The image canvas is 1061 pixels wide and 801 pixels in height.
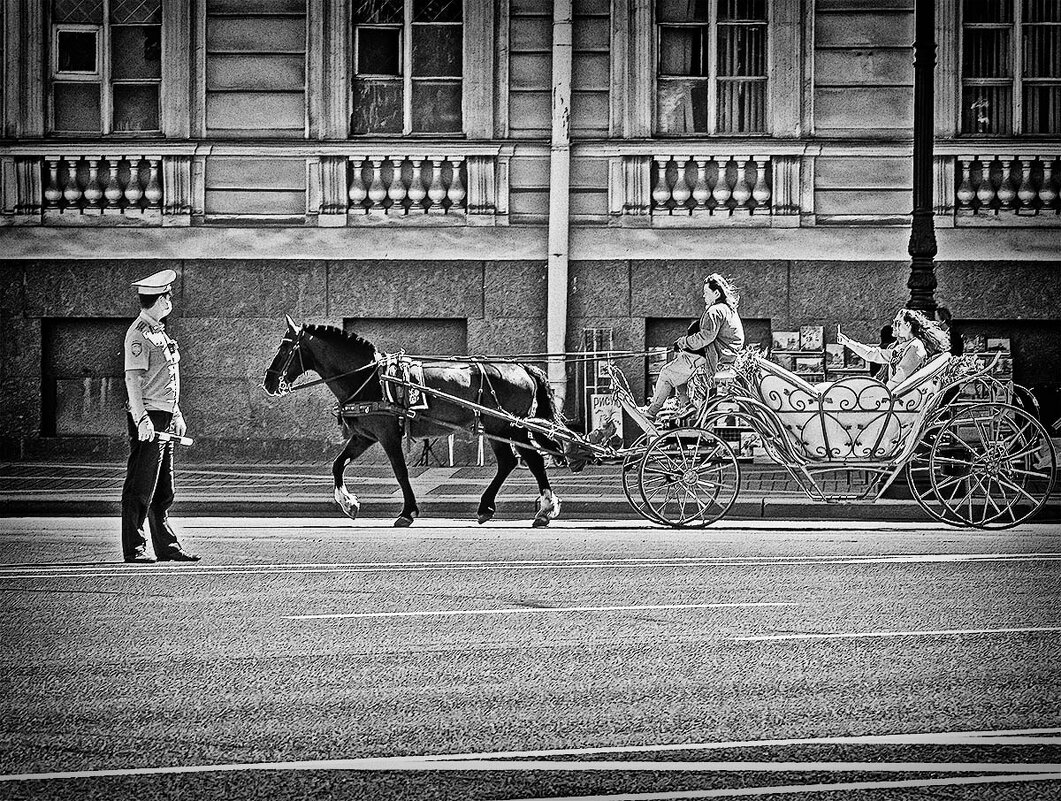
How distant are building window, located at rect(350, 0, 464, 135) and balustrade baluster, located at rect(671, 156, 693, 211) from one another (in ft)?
8.98

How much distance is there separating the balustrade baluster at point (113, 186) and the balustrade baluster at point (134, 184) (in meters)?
0.11

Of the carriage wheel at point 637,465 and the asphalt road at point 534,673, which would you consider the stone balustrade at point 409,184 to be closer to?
the carriage wheel at point 637,465

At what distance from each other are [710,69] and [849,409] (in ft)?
24.9

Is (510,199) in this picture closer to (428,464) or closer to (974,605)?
(428,464)

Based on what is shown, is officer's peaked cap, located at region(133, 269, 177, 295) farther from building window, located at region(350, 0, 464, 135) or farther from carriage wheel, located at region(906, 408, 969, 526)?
building window, located at region(350, 0, 464, 135)

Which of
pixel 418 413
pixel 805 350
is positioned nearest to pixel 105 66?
pixel 418 413

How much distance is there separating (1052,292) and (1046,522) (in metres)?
6.26

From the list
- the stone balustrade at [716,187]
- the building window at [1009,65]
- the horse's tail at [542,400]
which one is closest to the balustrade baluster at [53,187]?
the stone balustrade at [716,187]

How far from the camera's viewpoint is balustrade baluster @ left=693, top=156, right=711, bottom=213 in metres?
18.5

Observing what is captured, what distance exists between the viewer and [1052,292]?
18594mm

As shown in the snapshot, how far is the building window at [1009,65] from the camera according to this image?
61.4 feet

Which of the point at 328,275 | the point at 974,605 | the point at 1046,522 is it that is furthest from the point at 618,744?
the point at 328,275

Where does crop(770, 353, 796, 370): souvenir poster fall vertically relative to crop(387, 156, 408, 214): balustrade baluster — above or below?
below

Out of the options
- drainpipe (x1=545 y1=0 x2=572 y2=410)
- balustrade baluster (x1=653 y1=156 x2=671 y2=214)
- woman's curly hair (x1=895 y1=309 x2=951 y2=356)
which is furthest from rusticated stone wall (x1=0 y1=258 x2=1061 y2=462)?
woman's curly hair (x1=895 y1=309 x2=951 y2=356)
